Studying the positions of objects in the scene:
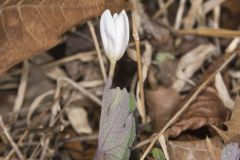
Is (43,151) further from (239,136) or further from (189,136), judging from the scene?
(239,136)

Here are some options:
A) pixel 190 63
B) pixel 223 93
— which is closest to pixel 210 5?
pixel 190 63

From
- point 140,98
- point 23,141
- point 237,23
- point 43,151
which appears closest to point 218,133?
point 140,98

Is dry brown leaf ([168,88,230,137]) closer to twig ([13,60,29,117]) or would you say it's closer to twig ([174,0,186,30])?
twig ([174,0,186,30])

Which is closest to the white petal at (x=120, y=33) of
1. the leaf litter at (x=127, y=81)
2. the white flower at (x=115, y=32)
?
the white flower at (x=115, y=32)

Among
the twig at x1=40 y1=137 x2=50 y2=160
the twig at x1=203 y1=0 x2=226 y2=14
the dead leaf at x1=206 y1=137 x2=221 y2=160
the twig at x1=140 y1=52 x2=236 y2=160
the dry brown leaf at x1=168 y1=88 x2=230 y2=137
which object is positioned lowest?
the dead leaf at x1=206 y1=137 x2=221 y2=160

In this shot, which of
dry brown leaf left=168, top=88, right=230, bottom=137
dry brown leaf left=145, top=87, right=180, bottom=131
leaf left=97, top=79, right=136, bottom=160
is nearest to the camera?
leaf left=97, top=79, right=136, bottom=160

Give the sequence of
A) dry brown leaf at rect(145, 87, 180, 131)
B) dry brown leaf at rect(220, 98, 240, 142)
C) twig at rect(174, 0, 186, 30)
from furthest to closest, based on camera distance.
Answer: twig at rect(174, 0, 186, 30), dry brown leaf at rect(145, 87, 180, 131), dry brown leaf at rect(220, 98, 240, 142)

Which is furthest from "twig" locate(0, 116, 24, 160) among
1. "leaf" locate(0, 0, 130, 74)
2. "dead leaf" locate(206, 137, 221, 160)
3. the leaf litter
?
"dead leaf" locate(206, 137, 221, 160)
